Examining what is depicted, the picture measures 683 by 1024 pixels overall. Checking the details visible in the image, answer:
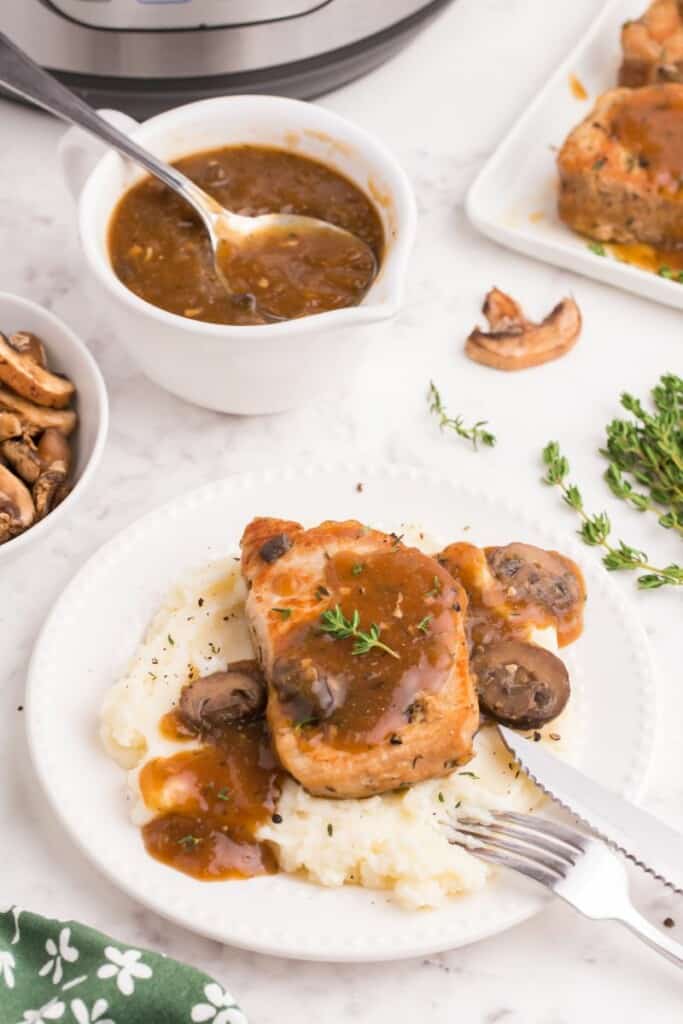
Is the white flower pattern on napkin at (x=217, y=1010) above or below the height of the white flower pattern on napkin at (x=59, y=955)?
above

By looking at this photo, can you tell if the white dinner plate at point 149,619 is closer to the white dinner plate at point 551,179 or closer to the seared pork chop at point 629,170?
the white dinner plate at point 551,179

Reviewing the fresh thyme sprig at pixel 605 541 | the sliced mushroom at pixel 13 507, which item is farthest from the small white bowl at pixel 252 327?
the fresh thyme sprig at pixel 605 541

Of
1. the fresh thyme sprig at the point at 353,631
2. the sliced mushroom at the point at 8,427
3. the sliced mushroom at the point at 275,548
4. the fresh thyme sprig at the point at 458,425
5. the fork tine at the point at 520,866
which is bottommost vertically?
the sliced mushroom at the point at 8,427

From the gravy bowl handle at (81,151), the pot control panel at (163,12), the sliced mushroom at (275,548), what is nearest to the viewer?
the sliced mushroom at (275,548)

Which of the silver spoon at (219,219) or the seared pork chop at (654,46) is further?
the seared pork chop at (654,46)

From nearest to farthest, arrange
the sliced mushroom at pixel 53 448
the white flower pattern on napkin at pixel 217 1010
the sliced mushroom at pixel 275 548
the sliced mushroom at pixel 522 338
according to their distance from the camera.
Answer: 1. the white flower pattern on napkin at pixel 217 1010
2. the sliced mushroom at pixel 275 548
3. the sliced mushroom at pixel 53 448
4. the sliced mushroom at pixel 522 338

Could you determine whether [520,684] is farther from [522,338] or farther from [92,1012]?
[522,338]

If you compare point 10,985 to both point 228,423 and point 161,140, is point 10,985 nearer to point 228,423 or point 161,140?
point 228,423

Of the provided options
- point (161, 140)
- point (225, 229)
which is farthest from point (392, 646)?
point (161, 140)

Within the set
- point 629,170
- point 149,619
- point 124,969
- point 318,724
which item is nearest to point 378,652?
point 318,724
